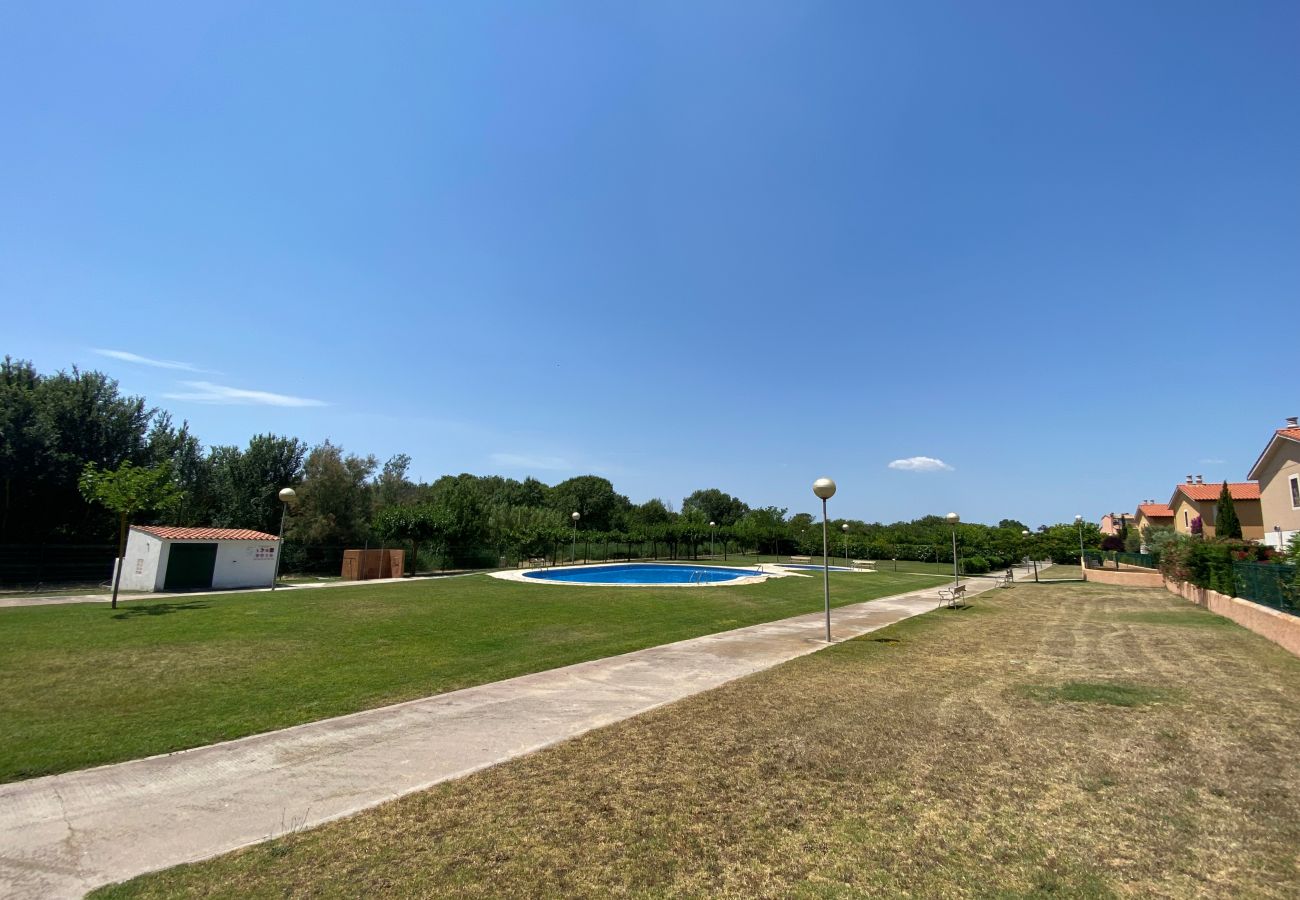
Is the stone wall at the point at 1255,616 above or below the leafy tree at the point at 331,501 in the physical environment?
below

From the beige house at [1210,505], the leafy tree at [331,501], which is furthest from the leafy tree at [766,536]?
the leafy tree at [331,501]

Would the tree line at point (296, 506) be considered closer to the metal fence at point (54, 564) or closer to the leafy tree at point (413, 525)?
the leafy tree at point (413, 525)

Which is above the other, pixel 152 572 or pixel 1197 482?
pixel 1197 482

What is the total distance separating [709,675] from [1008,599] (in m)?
16.7

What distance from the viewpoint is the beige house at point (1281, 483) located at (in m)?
21.2

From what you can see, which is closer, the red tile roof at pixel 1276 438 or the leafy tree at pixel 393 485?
the red tile roof at pixel 1276 438

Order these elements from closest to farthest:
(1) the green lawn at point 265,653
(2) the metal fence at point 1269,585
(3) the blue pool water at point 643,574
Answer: (1) the green lawn at point 265,653 → (2) the metal fence at point 1269,585 → (3) the blue pool water at point 643,574

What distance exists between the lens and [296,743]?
489 cm

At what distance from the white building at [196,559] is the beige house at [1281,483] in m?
36.9

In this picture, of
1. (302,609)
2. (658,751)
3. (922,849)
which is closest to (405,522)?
(302,609)

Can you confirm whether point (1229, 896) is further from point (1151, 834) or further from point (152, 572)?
point (152, 572)

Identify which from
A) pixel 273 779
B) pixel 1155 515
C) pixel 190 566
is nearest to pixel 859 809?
pixel 273 779

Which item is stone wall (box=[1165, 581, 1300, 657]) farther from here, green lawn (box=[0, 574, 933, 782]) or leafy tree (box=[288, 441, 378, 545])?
leafy tree (box=[288, 441, 378, 545])

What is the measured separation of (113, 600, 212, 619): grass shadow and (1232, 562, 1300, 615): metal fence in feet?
72.6
